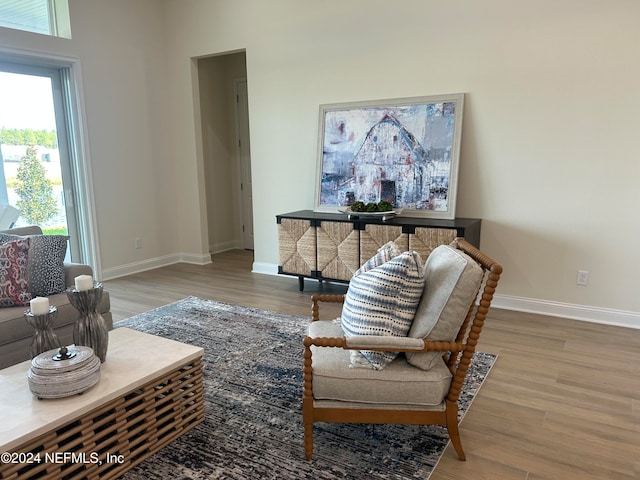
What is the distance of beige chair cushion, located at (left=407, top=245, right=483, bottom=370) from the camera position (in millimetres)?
1805

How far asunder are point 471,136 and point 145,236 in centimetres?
404

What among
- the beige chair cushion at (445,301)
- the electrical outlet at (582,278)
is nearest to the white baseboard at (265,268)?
the electrical outlet at (582,278)

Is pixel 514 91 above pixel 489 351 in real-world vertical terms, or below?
above

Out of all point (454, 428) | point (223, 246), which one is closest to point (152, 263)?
point (223, 246)

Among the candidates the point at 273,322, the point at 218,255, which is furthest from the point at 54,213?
the point at 273,322

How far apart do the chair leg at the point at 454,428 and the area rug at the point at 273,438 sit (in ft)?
0.34

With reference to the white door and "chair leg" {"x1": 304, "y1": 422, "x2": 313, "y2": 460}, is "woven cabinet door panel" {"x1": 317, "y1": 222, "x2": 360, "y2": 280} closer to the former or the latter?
"chair leg" {"x1": 304, "y1": 422, "x2": 313, "y2": 460}

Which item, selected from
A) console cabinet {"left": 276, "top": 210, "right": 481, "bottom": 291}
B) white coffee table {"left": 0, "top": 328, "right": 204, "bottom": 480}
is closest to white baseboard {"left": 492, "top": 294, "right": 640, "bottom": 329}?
console cabinet {"left": 276, "top": 210, "right": 481, "bottom": 291}

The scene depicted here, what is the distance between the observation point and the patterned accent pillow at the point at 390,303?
190 centimetres

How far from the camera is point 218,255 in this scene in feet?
20.8

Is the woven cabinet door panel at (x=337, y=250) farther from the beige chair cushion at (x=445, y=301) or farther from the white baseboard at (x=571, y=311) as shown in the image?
the beige chair cushion at (x=445, y=301)

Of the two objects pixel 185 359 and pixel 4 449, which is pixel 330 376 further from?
pixel 4 449

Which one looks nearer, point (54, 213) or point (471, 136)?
point (471, 136)

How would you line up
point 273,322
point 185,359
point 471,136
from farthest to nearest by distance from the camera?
point 471,136
point 273,322
point 185,359
